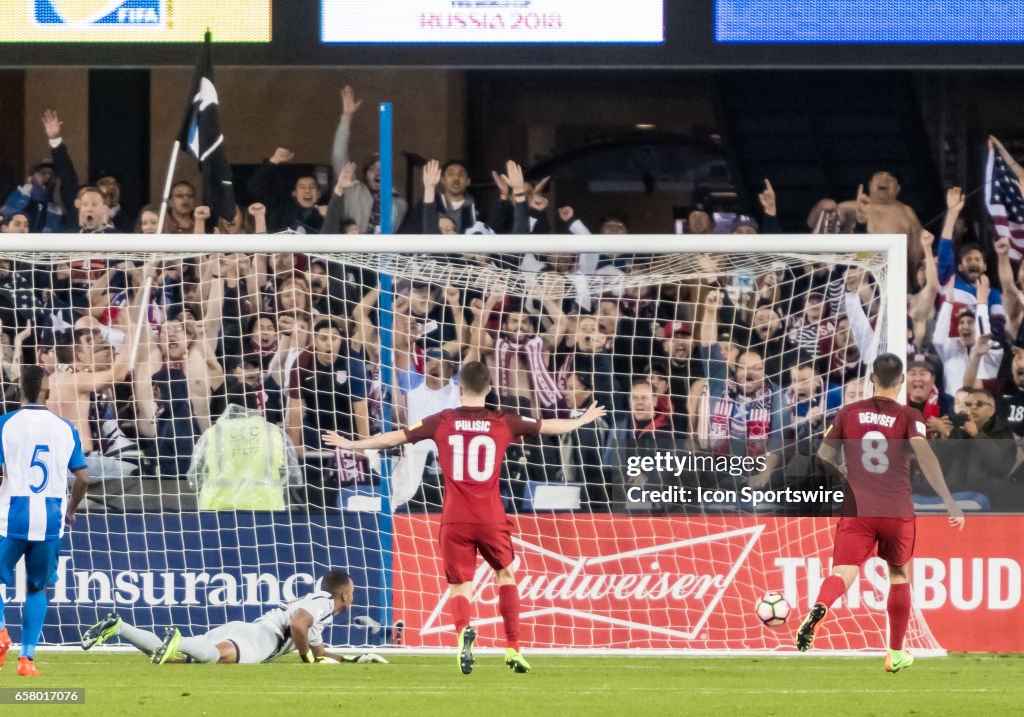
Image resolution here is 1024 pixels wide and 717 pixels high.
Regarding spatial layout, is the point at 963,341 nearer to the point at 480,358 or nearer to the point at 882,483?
the point at 480,358

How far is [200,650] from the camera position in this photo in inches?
386

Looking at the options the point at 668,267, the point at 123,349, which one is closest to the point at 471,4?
the point at 668,267

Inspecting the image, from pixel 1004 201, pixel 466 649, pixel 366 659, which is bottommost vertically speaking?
pixel 366 659

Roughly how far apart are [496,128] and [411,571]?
6373 mm

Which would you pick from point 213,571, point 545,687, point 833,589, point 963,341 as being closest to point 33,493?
point 213,571

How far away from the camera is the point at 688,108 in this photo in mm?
16609

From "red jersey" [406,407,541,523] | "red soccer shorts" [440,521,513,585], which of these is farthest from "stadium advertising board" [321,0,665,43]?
"red soccer shorts" [440,521,513,585]

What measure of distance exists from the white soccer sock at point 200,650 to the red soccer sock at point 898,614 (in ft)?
11.9

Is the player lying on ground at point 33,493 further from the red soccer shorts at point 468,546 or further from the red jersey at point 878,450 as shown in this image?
the red jersey at point 878,450

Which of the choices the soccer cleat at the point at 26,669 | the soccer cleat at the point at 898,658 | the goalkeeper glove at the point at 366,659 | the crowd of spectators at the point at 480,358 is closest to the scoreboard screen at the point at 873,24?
the crowd of spectators at the point at 480,358

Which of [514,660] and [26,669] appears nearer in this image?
[26,669]

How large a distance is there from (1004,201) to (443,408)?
523 cm

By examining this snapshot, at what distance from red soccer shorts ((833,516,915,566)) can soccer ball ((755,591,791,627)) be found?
29.7 inches

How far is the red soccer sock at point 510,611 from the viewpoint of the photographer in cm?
905
